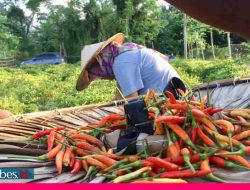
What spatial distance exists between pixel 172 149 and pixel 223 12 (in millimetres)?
1250

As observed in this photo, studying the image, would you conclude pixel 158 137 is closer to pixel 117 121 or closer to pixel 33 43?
pixel 117 121

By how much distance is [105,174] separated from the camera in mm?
1920

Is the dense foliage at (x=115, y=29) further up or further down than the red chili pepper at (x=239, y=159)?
further up

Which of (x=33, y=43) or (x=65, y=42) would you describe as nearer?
(x=65, y=42)

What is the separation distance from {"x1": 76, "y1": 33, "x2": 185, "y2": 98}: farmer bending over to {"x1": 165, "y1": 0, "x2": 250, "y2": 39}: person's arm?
241cm

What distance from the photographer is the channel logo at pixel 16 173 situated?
6.48 ft

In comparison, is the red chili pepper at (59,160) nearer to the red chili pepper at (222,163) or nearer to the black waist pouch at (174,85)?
the red chili pepper at (222,163)

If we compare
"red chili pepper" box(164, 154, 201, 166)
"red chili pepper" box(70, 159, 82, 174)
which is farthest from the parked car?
"red chili pepper" box(164, 154, 201, 166)

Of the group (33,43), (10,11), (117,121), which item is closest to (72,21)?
(33,43)

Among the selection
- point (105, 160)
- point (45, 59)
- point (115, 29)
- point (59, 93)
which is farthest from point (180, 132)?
point (45, 59)

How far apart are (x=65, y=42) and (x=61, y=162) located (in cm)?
2956

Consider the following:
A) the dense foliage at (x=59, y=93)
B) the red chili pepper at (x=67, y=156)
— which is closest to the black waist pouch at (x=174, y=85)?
the red chili pepper at (x=67, y=156)

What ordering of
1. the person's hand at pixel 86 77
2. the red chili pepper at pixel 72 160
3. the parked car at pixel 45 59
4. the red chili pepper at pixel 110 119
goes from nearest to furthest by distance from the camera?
the red chili pepper at pixel 72 160 → the red chili pepper at pixel 110 119 → the person's hand at pixel 86 77 → the parked car at pixel 45 59

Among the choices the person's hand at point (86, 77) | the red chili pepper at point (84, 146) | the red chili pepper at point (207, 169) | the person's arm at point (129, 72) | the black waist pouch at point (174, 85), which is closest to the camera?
the red chili pepper at point (207, 169)
